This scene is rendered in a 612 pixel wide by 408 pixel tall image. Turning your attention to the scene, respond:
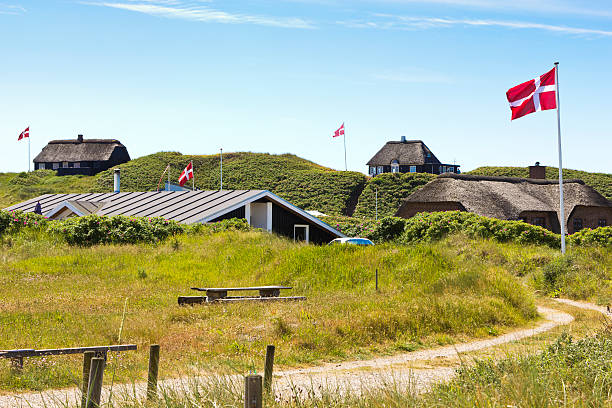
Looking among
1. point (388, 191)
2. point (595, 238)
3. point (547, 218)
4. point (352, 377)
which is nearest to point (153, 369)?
point (352, 377)

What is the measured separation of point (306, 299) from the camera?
55.5ft

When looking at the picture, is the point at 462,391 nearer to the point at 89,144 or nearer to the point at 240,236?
the point at 240,236

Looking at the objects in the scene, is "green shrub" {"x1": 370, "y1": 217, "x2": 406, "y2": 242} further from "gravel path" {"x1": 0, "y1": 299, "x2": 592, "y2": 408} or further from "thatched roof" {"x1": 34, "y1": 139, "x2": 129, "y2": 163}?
Result: "thatched roof" {"x1": 34, "y1": 139, "x2": 129, "y2": 163}

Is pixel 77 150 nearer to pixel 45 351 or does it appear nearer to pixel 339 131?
pixel 339 131

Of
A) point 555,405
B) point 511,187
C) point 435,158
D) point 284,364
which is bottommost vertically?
point 284,364

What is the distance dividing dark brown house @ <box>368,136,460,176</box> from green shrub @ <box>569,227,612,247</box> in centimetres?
6296

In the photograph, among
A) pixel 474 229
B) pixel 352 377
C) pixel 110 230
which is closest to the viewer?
pixel 352 377

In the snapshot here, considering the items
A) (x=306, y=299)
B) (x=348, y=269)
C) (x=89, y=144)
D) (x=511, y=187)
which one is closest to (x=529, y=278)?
(x=348, y=269)

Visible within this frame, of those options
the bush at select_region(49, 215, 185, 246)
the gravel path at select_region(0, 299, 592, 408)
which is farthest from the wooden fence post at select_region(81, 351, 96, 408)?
the bush at select_region(49, 215, 185, 246)

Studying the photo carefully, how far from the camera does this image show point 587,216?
51.9m

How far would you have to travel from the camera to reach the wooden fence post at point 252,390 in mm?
4961

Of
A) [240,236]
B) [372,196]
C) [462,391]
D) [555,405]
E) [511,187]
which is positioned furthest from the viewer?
[372,196]

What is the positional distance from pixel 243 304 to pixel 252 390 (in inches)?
446

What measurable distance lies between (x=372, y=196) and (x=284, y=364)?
7044 cm
